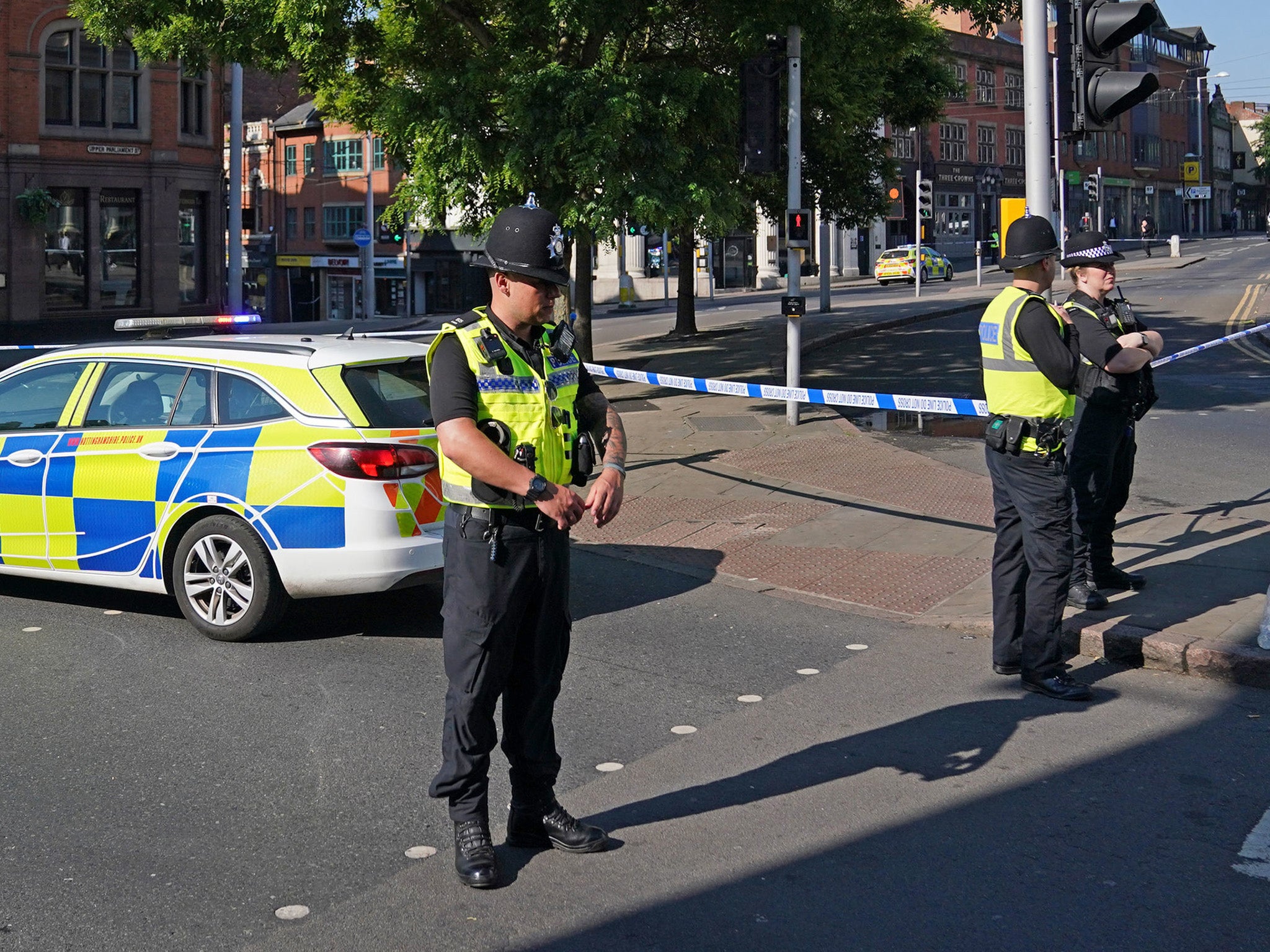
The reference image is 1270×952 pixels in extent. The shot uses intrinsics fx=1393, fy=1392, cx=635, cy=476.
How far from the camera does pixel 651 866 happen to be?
14.3 ft

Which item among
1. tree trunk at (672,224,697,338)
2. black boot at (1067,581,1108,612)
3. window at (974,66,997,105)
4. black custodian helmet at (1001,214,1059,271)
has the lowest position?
black boot at (1067,581,1108,612)

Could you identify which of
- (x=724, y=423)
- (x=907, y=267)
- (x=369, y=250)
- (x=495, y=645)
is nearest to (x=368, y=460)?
(x=495, y=645)

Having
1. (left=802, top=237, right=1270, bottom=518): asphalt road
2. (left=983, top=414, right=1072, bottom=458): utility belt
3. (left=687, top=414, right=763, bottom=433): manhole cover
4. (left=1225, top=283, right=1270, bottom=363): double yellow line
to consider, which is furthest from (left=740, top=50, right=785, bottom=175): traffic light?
(left=1225, top=283, right=1270, bottom=363): double yellow line

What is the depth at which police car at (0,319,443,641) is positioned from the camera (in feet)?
22.8

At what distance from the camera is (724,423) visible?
15117 millimetres

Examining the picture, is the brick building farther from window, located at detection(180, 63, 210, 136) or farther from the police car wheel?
the police car wheel

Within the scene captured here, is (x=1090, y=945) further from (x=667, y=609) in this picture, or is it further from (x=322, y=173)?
(x=322, y=173)

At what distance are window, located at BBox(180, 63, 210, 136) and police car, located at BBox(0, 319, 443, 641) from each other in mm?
34062

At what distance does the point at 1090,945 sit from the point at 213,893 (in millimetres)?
2535

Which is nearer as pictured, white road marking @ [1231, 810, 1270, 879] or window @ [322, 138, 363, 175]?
white road marking @ [1231, 810, 1270, 879]

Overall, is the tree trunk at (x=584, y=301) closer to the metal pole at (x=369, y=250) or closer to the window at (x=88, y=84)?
the window at (x=88, y=84)

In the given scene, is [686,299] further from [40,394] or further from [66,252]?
[40,394]

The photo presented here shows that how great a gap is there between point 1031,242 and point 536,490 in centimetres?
325

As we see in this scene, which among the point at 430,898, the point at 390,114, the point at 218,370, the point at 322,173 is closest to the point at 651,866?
the point at 430,898
